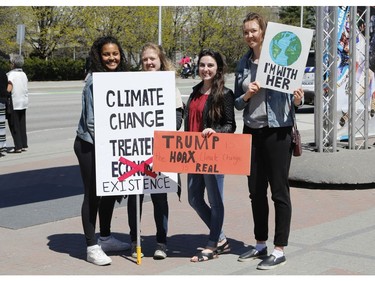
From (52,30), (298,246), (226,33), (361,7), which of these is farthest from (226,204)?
(226,33)

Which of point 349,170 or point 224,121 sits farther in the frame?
point 349,170

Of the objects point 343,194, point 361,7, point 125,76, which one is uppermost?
point 361,7

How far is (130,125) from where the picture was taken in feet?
20.2

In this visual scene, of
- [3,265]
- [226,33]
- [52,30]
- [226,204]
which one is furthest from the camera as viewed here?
[226,33]

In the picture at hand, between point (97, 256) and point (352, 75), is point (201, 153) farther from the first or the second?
point (352, 75)

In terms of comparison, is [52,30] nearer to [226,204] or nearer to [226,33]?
[226,33]

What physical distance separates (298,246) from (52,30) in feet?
141

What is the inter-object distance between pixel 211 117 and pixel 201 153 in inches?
11.9

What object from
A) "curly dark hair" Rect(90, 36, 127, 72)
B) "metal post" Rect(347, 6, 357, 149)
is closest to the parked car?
"metal post" Rect(347, 6, 357, 149)

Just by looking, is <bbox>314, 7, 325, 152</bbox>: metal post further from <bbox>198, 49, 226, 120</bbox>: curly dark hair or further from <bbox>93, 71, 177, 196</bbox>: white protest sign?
<bbox>93, 71, 177, 196</bbox>: white protest sign

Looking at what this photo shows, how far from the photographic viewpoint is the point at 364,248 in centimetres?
646

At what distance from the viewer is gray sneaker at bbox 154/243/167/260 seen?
6234mm

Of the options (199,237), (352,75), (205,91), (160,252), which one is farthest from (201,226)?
(352,75)

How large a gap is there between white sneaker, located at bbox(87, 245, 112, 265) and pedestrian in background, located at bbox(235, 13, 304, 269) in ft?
3.56
